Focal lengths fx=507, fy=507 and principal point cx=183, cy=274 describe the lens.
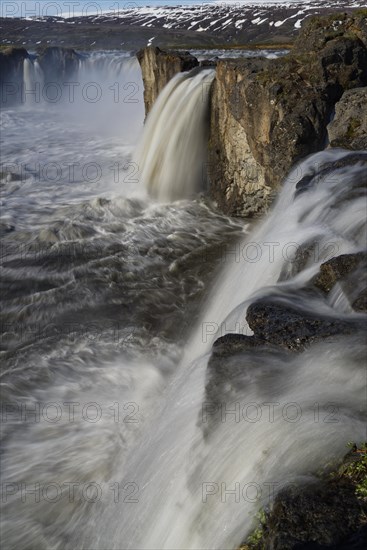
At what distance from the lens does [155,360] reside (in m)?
8.36

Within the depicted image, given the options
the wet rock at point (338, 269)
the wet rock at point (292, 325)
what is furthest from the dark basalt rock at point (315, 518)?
the wet rock at point (338, 269)

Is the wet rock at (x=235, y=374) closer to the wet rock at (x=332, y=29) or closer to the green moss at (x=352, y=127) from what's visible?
the green moss at (x=352, y=127)

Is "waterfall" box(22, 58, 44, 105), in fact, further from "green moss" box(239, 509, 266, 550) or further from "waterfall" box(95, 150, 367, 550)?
"green moss" box(239, 509, 266, 550)

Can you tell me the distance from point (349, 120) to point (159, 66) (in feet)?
31.1

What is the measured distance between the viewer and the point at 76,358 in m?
8.45

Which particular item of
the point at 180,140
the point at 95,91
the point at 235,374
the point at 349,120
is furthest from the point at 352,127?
the point at 95,91

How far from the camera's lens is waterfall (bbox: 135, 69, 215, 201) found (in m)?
15.2

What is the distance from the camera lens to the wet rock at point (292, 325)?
4.80 meters

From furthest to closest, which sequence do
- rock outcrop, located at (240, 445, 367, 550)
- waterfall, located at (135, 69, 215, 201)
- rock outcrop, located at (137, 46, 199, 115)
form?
rock outcrop, located at (137, 46, 199, 115) < waterfall, located at (135, 69, 215, 201) < rock outcrop, located at (240, 445, 367, 550)

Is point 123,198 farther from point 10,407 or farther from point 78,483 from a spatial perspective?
point 78,483

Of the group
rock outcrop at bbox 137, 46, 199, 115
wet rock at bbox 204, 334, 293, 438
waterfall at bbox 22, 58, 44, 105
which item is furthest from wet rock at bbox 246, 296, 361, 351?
waterfall at bbox 22, 58, 44, 105

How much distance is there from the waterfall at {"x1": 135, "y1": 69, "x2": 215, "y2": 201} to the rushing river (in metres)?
0.07

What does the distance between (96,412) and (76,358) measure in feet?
4.63

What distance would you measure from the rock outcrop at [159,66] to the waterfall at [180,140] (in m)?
0.98
